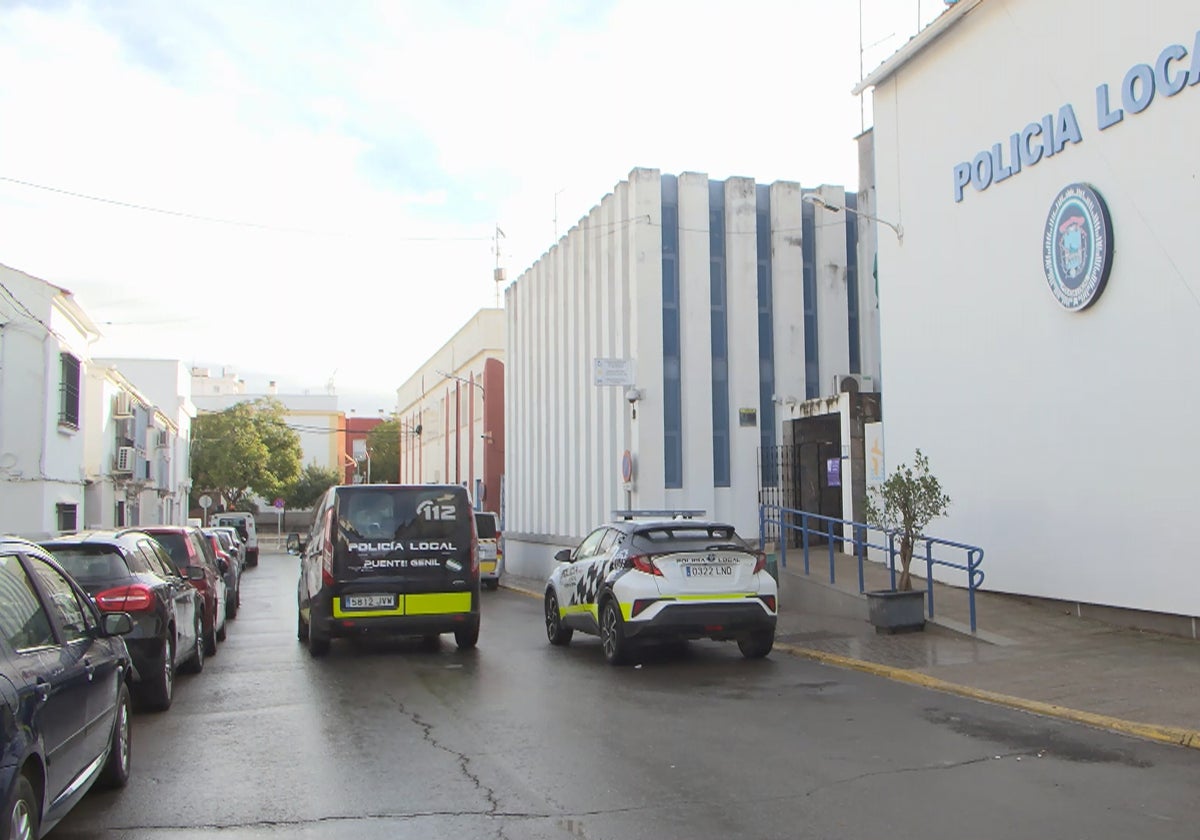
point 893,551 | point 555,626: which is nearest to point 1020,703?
point 893,551

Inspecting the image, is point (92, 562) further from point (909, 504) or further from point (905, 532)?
point (905, 532)

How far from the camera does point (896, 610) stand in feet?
41.5

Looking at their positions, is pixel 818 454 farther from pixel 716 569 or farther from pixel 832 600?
pixel 716 569

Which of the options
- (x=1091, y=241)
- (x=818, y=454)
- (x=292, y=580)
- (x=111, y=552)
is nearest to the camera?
(x=111, y=552)

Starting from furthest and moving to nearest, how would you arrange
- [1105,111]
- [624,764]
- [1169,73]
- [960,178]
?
[960,178] → [1105,111] → [1169,73] → [624,764]

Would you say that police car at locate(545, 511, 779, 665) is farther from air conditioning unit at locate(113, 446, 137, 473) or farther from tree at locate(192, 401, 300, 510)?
tree at locate(192, 401, 300, 510)

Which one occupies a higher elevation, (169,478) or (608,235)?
(608,235)

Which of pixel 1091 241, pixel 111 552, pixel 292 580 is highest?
pixel 1091 241

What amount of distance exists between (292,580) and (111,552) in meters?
23.1

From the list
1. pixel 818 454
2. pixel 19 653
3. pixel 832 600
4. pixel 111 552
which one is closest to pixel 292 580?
pixel 818 454

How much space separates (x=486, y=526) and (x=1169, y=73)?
18.7 metres

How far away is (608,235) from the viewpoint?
2486 centimetres

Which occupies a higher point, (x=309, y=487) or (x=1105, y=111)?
(x=1105, y=111)

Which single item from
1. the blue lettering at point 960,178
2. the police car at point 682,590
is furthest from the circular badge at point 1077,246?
the police car at point 682,590
